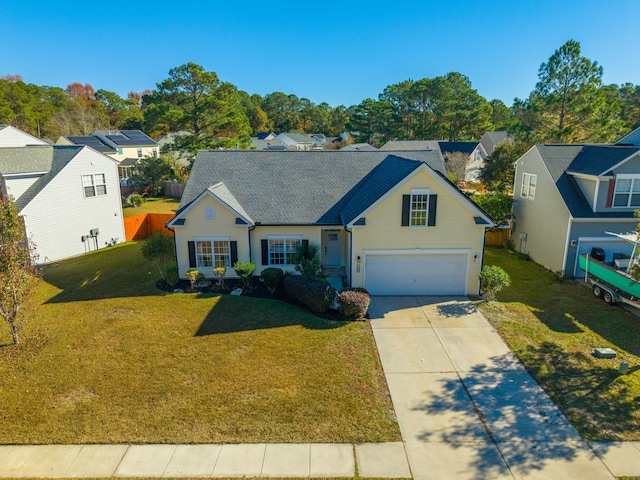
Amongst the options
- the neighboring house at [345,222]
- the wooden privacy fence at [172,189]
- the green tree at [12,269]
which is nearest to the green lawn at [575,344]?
the neighboring house at [345,222]

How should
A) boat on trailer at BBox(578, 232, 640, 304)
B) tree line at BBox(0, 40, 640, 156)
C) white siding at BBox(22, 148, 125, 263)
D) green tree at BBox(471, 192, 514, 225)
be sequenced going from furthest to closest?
tree line at BBox(0, 40, 640, 156) → green tree at BBox(471, 192, 514, 225) → white siding at BBox(22, 148, 125, 263) → boat on trailer at BBox(578, 232, 640, 304)

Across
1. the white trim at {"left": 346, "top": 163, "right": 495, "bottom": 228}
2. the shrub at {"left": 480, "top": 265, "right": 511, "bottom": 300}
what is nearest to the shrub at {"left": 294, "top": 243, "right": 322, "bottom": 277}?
the white trim at {"left": 346, "top": 163, "right": 495, "bottom": 228}

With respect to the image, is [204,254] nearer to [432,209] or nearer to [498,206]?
[432,209]

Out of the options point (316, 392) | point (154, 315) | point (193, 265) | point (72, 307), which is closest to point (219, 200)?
point (193, 265)

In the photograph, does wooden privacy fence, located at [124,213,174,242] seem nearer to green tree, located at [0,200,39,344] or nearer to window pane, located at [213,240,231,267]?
window pane, located at [213,240,231,267]

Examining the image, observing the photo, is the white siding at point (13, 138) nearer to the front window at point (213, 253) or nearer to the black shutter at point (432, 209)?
the front window at point (213, 253)

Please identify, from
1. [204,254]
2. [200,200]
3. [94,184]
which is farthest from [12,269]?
[94,184]
